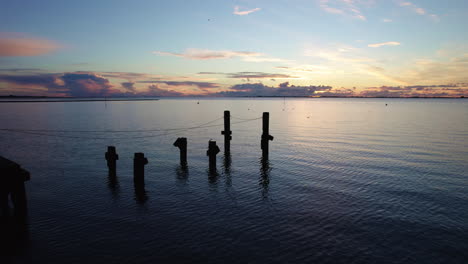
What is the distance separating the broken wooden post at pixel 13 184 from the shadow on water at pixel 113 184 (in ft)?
12.2

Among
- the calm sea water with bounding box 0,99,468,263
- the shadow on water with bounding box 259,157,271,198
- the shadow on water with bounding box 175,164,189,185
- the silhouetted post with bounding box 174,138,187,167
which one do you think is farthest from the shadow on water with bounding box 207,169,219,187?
the shadow on water with bounding box 259,157,271,198

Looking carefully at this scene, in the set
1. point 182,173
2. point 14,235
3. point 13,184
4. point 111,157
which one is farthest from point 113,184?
point 14,235

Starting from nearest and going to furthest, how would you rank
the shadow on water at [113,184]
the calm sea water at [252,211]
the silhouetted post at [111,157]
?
the calm sea water at [252,211] → the shadow on water at [113,184] → the silhouetted post at [111,157]

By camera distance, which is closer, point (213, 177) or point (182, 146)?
point (213, 177)

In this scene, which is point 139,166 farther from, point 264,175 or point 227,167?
point 264,175

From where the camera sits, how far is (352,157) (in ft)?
76.2

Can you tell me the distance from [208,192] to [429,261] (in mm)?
9488

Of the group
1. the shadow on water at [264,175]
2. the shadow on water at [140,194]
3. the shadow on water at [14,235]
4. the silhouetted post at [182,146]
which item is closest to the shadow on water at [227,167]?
the shadow on water at [264,175]

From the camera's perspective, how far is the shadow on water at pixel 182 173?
55.6 feet

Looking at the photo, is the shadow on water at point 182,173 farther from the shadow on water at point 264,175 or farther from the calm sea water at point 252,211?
the shadow on water at point 264,175

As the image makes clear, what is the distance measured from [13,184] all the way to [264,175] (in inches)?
490

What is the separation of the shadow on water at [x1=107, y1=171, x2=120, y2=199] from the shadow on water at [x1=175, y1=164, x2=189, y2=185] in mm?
3368

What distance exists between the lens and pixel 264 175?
18062mm

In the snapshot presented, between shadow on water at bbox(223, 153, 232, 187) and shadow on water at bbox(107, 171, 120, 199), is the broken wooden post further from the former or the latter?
shadow on water at bbox(223, 153, 232, 187)
